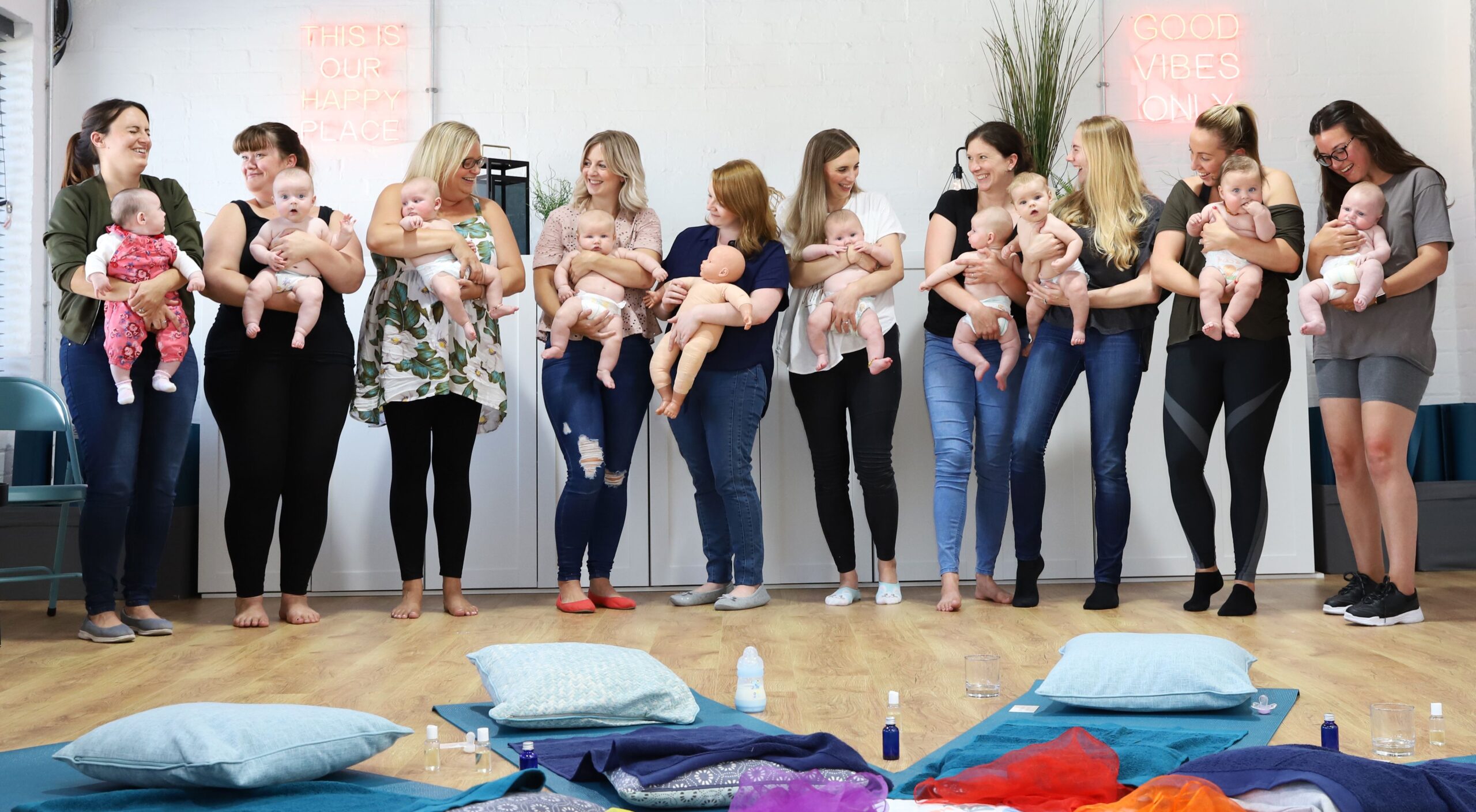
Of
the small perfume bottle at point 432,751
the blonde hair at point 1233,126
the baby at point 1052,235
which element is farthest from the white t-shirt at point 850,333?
the small perfume bottle at point 432,751

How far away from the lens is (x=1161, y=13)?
512 centimetres

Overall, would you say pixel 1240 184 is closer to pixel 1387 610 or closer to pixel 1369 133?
pixel 1369 133

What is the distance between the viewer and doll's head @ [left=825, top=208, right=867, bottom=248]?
3932 millimetres

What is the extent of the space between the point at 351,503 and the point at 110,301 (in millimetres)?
1257

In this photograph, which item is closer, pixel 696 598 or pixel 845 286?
pixel 845 286

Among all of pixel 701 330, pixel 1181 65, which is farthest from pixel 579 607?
pixel 1181 65

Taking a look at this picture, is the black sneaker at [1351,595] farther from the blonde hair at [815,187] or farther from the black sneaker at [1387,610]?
the blonde hair at [815,187]

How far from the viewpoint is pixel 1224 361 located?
360 cm

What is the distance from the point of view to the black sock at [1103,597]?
12.3ft

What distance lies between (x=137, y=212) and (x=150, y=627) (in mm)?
1148

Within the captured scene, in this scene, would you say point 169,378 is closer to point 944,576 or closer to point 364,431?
point 364,431

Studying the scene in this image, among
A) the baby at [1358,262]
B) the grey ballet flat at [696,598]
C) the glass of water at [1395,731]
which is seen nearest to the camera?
the glass of water at [1395,731]

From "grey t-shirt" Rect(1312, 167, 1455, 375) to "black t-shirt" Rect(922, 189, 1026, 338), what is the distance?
0.99 metres

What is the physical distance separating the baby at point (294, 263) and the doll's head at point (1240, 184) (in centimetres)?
252
